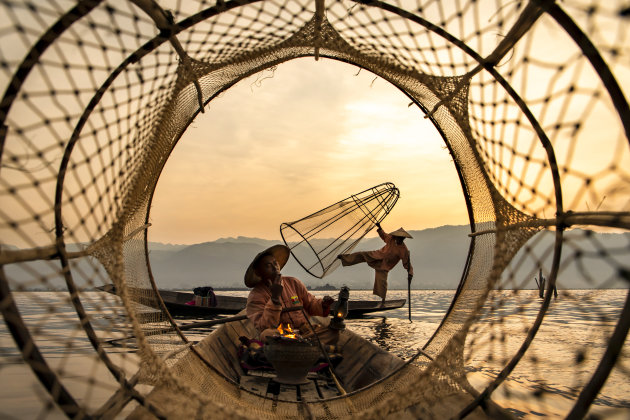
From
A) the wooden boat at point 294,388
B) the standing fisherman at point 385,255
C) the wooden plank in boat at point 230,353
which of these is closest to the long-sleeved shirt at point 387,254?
the standing fisherman at point 385,255

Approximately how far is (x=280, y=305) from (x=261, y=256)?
69cm

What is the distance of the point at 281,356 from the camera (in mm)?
3439

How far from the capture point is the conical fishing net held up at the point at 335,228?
6.64 metres

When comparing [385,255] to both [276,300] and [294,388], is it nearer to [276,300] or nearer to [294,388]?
[276,300]

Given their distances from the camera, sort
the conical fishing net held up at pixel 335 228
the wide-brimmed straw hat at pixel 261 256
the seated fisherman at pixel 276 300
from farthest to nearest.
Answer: the conical fishing net held up at pixel 335 228 < the wide-brimmed straw hat at pixel 261 256 < the seated fisherman at pixel 276 300

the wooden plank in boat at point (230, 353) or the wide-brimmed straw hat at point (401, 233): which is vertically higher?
the wide-brimmed straw hat at point (401, 233)

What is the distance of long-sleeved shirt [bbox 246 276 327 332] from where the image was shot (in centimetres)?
456

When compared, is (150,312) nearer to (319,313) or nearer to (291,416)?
(291,416)

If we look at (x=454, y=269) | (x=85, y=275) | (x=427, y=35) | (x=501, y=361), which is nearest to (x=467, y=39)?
(x=427, y=35)

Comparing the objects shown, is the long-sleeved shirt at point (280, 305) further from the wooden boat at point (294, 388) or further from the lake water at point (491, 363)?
the lake water at point (491, 363)

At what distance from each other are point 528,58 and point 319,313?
3.92 m

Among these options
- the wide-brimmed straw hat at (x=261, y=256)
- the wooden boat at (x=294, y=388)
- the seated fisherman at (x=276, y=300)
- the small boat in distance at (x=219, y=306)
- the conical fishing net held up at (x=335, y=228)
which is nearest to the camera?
the wooden boat at (x=294, y=388)

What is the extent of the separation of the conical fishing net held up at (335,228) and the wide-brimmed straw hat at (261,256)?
0.99 metres

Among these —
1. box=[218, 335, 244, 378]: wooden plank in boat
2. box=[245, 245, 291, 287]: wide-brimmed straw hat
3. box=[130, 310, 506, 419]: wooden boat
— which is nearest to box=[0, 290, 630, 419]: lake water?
box=[130, 310, 506, 419]: wooden boat
